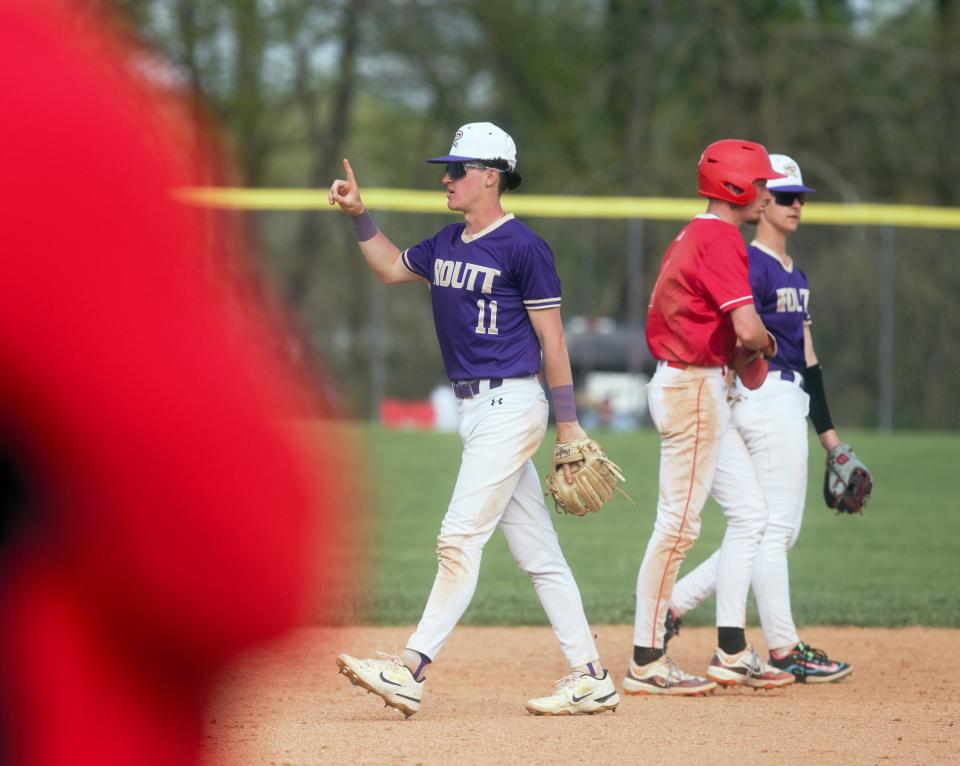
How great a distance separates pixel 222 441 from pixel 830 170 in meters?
27.0

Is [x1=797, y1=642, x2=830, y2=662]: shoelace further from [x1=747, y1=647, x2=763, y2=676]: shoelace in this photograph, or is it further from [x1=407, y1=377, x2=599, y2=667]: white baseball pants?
[x1=407, y1=377, x2=599, y2=667]: white baseball pants

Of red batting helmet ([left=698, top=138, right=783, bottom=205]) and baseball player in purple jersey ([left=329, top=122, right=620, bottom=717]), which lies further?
red batting helmet ([left=698, top=138, right=783, bottom=205])

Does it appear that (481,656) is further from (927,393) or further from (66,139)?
(927,393)

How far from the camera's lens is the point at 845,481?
6.50 metres

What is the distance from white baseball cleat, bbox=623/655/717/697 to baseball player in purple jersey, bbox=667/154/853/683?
48 centimetres

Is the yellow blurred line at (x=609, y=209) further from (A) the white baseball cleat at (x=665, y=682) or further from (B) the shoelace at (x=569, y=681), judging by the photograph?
(B) the shoelace at (x=569, y=681)

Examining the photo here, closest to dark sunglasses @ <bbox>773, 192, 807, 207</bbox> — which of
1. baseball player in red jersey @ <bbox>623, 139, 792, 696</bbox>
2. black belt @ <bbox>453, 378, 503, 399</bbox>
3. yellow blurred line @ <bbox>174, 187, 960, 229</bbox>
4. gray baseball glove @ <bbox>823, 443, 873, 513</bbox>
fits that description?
baseball player in red jersey @ <bbox>623, 139, 792, 696</bbox>

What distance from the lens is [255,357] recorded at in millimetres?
1137

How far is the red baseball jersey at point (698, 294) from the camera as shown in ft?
17.7

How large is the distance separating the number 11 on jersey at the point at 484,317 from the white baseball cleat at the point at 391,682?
1.11 meters

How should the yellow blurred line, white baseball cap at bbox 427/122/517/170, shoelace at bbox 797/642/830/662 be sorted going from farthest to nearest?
the yellow blurred line < shoelace at bbox 797/642/830/662 < white baseball cap at bbox 427/122/517/170

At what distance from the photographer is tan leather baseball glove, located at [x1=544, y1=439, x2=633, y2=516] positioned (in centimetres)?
504

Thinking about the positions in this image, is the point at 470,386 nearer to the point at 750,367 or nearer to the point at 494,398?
the point at 494,398

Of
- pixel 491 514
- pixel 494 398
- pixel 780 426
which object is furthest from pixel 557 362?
pixel 780 426
